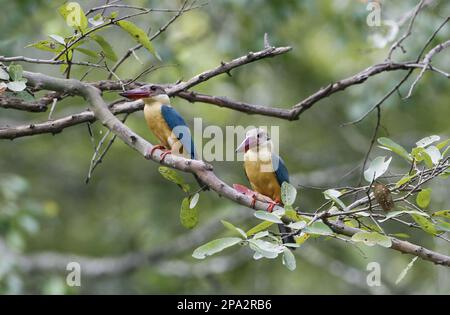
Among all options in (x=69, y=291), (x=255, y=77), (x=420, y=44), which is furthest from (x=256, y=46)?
(x=69, y=291)

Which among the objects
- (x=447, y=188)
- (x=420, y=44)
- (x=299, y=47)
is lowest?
(x=447, y=188)

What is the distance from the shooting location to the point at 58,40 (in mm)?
2979

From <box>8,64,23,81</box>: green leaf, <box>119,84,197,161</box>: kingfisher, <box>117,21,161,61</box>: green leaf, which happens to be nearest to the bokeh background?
<box>119,84,197,161</box>: kingfisher

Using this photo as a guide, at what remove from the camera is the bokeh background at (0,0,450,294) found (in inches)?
288

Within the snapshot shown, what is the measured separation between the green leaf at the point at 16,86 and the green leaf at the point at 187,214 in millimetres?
728

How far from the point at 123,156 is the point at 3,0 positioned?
373 centimetres

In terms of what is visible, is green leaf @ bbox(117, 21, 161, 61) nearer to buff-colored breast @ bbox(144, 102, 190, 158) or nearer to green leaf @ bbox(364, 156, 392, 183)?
buff-colored breast @ bbox(144, 102, 190, 158)

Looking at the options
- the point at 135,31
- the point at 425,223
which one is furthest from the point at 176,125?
the point at 425,223

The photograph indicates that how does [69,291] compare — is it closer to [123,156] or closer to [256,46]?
[256,46]

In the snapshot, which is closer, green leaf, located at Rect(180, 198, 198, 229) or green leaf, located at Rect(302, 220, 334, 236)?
green leaf, located at Rect(302, 220, 334, 236)

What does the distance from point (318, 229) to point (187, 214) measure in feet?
1.89

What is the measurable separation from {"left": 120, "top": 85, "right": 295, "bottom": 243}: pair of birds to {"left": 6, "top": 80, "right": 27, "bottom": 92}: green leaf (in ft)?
3.27

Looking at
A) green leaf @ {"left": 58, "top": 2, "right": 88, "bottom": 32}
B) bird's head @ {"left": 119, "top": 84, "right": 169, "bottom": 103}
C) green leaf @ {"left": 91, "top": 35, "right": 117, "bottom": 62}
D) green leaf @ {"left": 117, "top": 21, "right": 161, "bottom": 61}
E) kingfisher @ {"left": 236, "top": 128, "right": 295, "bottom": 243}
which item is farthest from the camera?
kingfisher @ {"left": 236, "top": 128, "right": 295, "bottom": 243}

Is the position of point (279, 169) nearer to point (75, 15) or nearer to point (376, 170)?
point (376, 170)
